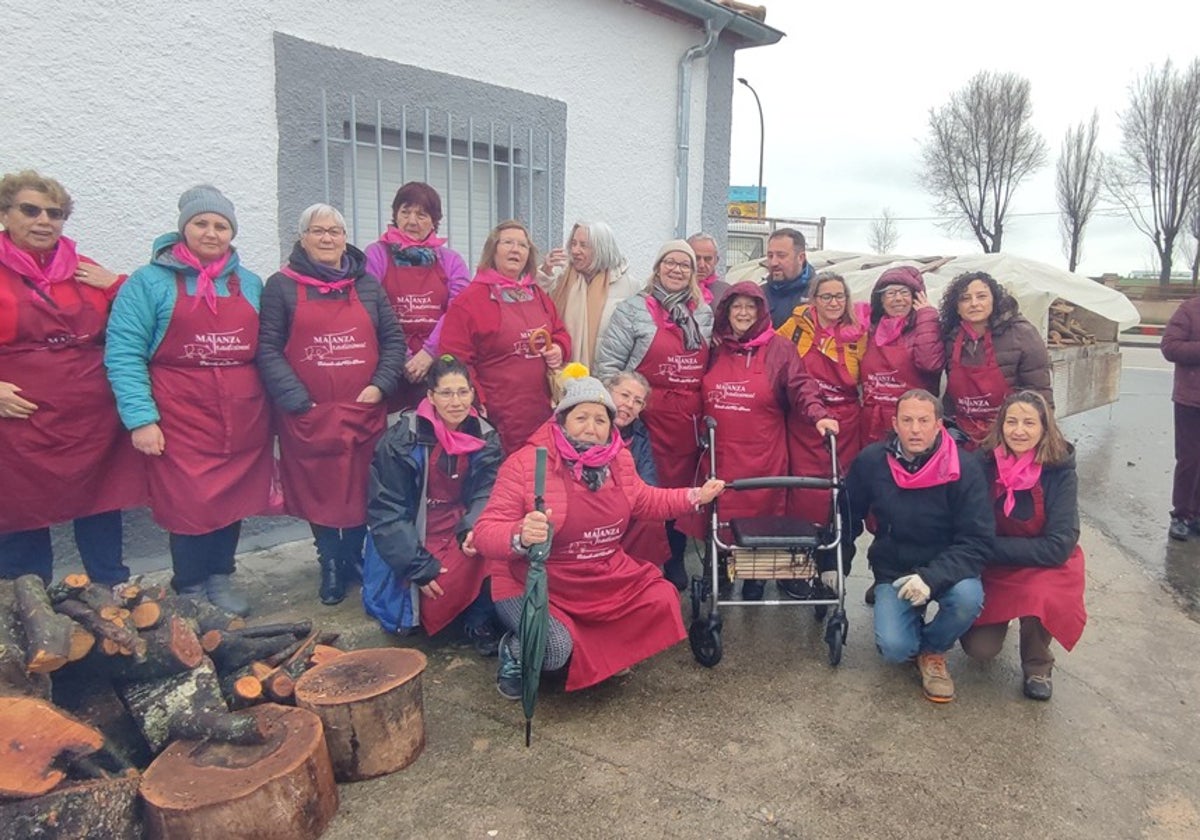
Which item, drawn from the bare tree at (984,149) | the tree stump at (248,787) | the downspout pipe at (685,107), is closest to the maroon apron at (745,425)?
→ the tree stump at (248,787)

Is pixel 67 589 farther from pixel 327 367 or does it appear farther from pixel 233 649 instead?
pixel 327 367

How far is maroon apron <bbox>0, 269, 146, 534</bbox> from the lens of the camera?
11.4 feet

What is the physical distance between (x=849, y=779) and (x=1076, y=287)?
8525mm

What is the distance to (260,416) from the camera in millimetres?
4023

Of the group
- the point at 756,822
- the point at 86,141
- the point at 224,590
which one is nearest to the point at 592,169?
the point at 86,141

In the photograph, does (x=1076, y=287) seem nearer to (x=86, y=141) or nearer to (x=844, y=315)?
(x=844, y=315)

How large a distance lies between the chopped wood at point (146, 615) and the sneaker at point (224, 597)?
133 centimetres

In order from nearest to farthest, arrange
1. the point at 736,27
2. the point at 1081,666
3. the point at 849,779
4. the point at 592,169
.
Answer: the point at 849,779
the point at 1081,666
the point at 592,169
the point at 736,27

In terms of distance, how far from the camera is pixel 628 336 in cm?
424

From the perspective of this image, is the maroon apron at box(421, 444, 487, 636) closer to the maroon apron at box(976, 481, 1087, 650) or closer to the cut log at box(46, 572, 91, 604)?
the cut log at box(46, 572, 91, 604)

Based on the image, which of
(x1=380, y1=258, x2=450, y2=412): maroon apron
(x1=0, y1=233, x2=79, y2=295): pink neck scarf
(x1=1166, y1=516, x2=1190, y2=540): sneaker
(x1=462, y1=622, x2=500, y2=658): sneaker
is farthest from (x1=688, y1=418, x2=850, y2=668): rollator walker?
(x1=1166, y1=516, x2=1190, y2=540): sneaker

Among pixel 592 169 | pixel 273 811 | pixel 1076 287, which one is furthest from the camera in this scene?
pixel 1076 287

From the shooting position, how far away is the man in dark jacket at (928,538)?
3.44m

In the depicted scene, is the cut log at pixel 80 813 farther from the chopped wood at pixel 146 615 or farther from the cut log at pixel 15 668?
the chopped wood at pixel 146 615
